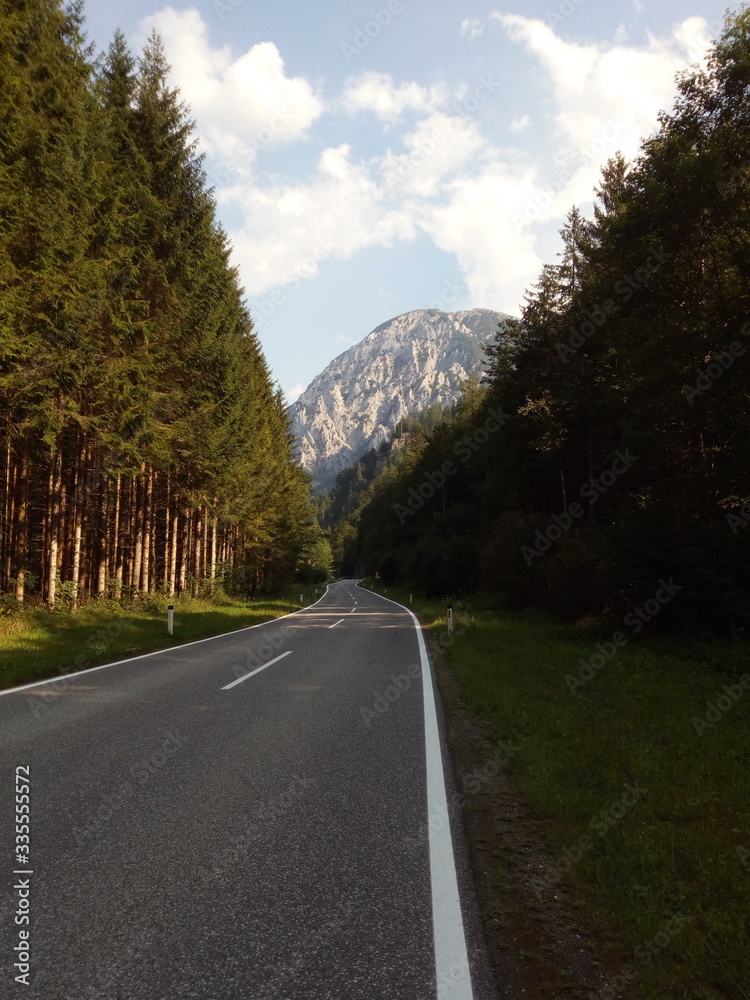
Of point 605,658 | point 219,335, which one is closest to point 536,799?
point 605,658

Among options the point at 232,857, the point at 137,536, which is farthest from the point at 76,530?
the point at 232,857

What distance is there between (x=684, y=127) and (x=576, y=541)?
10.9 metres

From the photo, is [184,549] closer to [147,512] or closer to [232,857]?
[147,512]

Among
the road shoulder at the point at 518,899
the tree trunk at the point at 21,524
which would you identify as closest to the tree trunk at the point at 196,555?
the tree trunk at the point at 21,524

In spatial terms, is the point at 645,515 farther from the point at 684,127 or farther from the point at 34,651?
the point at 34,651

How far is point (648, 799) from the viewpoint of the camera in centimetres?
418

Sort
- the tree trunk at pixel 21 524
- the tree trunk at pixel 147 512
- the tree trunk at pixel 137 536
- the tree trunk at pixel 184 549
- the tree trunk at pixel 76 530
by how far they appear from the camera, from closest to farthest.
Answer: the tree trunk at pixel 21 524 → the tree trunk at pixel 76 530 → the tree trunk at pixel 137 536 → the tree trunk at pixel 147 512 → the tree trunk at pixel 184 549

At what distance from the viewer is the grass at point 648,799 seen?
101 inches

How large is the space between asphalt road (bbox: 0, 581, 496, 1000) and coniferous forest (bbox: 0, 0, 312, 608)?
8.90 meters

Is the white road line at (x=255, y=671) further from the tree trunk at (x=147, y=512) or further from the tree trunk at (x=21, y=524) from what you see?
the tree trunk at (x=147, y=512)

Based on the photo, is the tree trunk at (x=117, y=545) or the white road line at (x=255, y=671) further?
the tree trunk at (x=117, y=545)

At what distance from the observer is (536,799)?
4.32 m

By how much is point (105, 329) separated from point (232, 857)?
14714mm

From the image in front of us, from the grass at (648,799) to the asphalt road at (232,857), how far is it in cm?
Answer: 74
